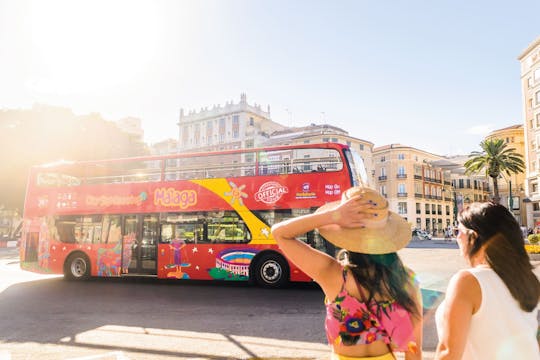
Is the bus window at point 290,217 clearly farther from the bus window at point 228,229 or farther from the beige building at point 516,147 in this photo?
the beige building at point 516,147

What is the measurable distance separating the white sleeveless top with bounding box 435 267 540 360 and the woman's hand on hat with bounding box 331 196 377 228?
53 cm

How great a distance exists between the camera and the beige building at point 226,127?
69.4 metres

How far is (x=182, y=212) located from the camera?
38.8 feet

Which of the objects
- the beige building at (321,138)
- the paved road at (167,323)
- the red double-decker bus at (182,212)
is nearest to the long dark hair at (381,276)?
the paved road at (167,323)

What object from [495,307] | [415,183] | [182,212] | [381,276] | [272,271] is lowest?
[272,271]

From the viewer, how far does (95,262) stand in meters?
12.7

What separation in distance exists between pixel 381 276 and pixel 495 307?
52 cm

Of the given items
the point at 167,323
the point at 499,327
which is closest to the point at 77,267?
the point at 167,323

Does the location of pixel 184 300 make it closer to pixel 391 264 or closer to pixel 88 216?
pixel 88 216

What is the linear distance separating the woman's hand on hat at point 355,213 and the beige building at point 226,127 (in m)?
65.9

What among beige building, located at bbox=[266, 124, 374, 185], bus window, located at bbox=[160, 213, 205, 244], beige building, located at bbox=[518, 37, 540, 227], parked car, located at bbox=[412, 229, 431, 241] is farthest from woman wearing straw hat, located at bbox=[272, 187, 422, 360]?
beige building, located at bbox=[266, 124, 374, 185]

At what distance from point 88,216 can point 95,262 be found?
4.95 ft

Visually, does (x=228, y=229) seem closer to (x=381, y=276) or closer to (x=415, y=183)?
(x=381, y=276)

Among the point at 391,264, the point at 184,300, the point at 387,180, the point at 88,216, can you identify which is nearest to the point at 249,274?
the point at 184,300
